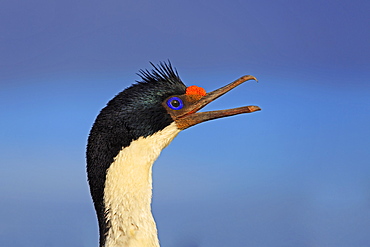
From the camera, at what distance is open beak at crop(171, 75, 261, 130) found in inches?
137

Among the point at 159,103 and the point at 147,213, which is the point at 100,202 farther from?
the point at 159,103

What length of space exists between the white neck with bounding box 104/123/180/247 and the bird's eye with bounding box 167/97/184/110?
1.01ft

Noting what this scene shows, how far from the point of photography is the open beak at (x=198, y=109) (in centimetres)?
348

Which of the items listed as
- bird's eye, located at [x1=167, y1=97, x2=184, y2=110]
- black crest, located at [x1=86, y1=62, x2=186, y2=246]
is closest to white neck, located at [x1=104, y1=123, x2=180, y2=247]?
black crest, located at [x1=86, y1=62, x2=186, y2=246]

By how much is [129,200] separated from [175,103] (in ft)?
2.11

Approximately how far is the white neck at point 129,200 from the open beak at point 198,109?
12.8 inches

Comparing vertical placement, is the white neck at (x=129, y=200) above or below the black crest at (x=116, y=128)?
below

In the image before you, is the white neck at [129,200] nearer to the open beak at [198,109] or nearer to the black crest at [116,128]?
the black crest at [116,128]

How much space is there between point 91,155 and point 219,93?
86 cm

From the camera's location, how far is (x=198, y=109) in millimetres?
3596

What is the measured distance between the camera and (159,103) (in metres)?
3.43

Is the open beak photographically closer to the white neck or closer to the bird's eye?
the bird's eye

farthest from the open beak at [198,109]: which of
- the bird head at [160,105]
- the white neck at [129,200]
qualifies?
the white neck at [129,200]

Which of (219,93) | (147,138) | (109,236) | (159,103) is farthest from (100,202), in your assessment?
(219,93)
